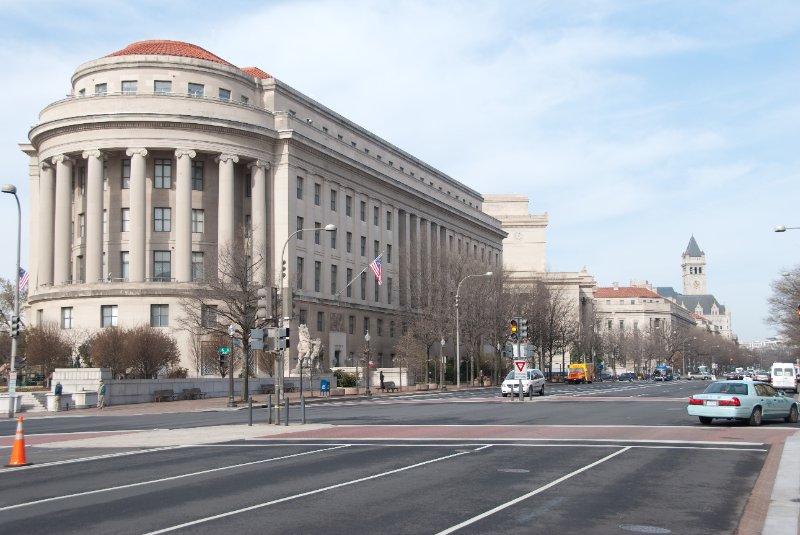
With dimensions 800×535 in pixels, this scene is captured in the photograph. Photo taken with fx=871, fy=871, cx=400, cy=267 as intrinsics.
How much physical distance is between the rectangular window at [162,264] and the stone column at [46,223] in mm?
9975

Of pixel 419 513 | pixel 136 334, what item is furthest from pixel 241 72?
pixel 419 513

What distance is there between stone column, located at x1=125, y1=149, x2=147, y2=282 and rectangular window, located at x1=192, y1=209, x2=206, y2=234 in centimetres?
457

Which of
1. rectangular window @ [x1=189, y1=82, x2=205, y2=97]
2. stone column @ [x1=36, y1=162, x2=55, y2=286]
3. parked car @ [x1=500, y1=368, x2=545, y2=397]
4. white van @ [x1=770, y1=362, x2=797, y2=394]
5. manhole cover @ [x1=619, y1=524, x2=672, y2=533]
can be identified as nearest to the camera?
manhole cover @ [x1=619, y1=524, x2=672, y2=533]

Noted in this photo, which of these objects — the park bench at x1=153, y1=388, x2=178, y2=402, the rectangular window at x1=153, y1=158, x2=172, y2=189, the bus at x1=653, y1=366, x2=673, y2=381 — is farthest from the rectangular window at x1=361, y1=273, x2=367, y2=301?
the bus at x1=653, y1=366, x2=673, y2=381

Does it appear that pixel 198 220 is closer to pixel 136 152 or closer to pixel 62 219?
pixel 136 152

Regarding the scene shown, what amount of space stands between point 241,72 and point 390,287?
31044mm

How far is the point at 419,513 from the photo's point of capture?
1169 cm

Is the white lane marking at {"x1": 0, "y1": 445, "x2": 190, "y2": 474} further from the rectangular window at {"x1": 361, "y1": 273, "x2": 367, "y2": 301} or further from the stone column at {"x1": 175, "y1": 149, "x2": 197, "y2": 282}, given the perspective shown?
the rectangular window at {"x1": 361, "y1": 273, "x2": 367, "y2": 301}

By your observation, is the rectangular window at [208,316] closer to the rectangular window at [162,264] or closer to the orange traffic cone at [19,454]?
the rectangular window at [162,264]

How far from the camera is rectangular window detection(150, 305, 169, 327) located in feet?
220

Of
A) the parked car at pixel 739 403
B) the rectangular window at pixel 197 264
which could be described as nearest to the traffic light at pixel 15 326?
the parked car at pixel 739 403

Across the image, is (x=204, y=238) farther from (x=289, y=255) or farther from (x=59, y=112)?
(x=59, y=112)

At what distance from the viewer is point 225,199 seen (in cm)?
7031

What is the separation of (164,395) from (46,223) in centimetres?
2798
